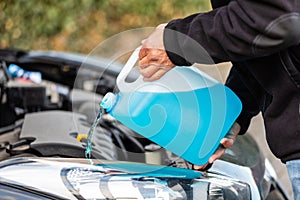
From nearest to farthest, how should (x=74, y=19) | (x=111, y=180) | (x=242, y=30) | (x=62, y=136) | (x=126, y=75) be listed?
1. (x=242, y=30)
2. (x=111, y=180)
3. (x=126, y=75)
4. (x=62, y=136)
5. (x=74, y=19)

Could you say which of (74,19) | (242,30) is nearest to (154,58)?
(242,30)

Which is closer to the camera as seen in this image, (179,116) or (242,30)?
(242,30)

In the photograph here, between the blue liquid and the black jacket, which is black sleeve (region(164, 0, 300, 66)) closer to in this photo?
the black jacket

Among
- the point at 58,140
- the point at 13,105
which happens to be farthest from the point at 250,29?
the point at 13,105

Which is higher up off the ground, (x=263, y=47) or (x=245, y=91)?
(x=263, y=47)

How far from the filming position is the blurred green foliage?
5.96 meters

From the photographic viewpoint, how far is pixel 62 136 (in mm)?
2096

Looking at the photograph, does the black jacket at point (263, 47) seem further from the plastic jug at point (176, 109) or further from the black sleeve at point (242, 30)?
the plastic jug at point (176, 109)

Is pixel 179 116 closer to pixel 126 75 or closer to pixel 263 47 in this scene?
pixel 126 75

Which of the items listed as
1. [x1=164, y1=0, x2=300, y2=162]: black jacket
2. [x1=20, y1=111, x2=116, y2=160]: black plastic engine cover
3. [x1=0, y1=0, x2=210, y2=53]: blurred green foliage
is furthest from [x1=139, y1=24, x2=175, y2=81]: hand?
[x1=0, y1=0, x2=210, y2=53]: blurred green foliage

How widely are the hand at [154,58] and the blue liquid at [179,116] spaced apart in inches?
2.9

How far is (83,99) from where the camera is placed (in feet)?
9.37

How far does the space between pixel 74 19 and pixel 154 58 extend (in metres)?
4.91

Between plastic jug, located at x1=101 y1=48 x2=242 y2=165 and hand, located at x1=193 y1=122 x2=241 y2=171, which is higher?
plastic jug, located at x1=101 y1=48 x2=242 y2=165
